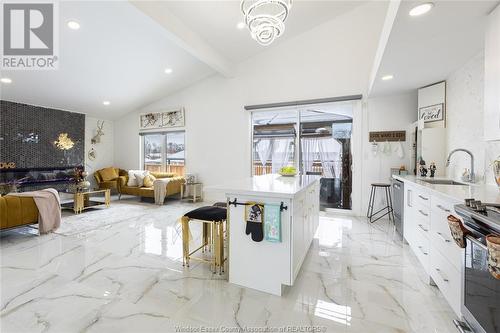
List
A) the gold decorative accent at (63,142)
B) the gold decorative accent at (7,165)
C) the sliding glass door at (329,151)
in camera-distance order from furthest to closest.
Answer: the gold decorative accent at (63,142) → the gold decorative accent at (7,165) → the sliding glass door at (329,151)

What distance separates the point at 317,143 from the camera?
507cm

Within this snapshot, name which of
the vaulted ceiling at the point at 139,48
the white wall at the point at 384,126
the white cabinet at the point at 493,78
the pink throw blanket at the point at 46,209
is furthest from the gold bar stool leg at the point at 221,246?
the white wall at the point at 384,126

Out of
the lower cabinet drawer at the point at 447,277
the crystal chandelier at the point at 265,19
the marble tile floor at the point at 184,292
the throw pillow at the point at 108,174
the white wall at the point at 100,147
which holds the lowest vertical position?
the marble tile floor at the point at 184,292

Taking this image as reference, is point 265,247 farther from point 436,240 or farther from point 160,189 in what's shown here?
point 160,189

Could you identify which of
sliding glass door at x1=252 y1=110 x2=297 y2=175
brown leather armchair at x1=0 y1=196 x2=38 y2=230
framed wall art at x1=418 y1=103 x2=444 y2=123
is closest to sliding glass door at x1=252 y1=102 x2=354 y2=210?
sliding glass door at x1=252 y1=110 x2=297 y2=175

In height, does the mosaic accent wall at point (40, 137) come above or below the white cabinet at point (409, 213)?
above

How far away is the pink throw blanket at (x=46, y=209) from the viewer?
130 inches

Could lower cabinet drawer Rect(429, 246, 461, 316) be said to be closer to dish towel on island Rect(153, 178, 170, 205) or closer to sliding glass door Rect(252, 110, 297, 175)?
sliding glass door Rect(252, 110, 297, 175)

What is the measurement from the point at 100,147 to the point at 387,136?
7899mm

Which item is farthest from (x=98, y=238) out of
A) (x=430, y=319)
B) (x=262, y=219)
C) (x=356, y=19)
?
(x=356, y=19)

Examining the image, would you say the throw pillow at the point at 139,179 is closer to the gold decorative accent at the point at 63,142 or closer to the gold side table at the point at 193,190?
the gold side table at the point at 193,190

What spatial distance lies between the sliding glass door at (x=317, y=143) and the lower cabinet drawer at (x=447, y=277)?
9.56 feet

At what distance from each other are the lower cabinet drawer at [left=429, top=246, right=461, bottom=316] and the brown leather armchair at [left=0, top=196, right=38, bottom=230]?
4.81 metres

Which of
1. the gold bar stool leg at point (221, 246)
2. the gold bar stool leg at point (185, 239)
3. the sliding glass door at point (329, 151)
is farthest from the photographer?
the sliding glass door at point (329, 151)
